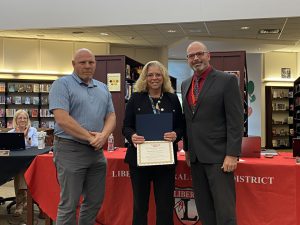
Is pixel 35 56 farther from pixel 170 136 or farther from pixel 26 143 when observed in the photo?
pixel 170 136

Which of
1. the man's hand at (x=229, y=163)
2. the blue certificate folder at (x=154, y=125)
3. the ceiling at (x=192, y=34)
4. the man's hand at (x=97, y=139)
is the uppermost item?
the ceiling at (x=192, y=34)

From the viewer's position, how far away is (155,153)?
9.20 feet

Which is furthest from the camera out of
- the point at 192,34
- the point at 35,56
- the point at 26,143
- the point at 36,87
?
the point at 35,56

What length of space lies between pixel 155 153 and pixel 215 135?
1.57ft

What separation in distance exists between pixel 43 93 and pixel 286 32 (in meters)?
7.30

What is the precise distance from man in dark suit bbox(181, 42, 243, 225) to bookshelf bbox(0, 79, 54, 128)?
30.1 feet

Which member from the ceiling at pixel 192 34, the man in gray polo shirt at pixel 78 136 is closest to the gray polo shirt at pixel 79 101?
the man in gray polo shirt at pixel 78 136

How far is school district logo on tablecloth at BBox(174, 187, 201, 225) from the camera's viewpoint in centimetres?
343

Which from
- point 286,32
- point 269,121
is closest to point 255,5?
point 286,32

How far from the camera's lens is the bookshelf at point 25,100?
36.2ft

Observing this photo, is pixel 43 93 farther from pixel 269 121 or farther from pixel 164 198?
pixel 164 198

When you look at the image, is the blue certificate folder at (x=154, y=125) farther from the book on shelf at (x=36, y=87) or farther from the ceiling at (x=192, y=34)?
the book on shelf at (x=36, y=87)

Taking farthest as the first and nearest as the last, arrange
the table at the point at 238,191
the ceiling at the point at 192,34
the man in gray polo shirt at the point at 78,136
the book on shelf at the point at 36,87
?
the book on shelf at the point at 36,87
the ceiling at the point at 192,34
the table at the point at 238,191
the man in gray polo shirt at the point at 78,136

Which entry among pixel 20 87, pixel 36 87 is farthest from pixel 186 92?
pixel 20 87
